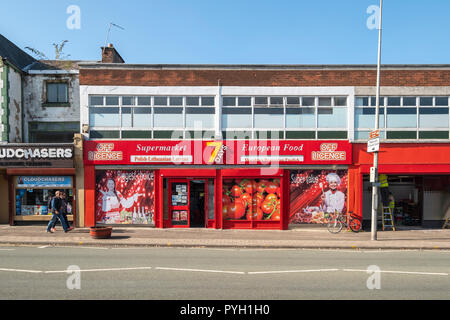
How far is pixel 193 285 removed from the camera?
22.4 feet

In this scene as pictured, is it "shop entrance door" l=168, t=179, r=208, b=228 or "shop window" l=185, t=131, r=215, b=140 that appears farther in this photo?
"shop window" l=185, t=131, r=215, b=140

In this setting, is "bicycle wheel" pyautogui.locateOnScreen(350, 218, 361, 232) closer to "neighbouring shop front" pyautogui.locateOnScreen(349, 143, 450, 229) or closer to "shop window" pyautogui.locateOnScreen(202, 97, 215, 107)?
"neighbouring shop front" pyautogui.locateOnScreen(349, 143, 450, 229)

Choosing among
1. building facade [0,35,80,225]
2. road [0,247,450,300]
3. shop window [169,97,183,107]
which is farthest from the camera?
shop window [169,97,183,107]

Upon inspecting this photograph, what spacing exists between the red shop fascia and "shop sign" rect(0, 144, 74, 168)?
0.91 meters

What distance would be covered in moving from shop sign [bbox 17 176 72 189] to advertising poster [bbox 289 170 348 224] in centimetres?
1136

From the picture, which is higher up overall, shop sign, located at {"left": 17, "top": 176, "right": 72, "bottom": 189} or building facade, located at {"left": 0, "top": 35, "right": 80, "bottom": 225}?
building facade, located at {"left": 0, "top": 35, "right": 80, "bottom": 225}

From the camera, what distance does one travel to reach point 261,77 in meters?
15.7

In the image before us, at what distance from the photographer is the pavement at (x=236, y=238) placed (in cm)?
1177

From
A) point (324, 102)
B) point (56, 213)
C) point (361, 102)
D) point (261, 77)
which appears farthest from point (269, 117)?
point (56, 213)

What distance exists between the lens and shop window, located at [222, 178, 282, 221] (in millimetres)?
15391

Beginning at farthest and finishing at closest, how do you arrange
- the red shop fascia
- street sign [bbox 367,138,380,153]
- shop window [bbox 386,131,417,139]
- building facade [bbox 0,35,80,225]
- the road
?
shop window [bbox 386,131,417,139]
the red shop fascia
building facade [bbox 0,35,80,225]
street sign [bbox 367,138,380,153]
the road

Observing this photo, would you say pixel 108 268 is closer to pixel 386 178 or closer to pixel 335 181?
pixel 335 181
